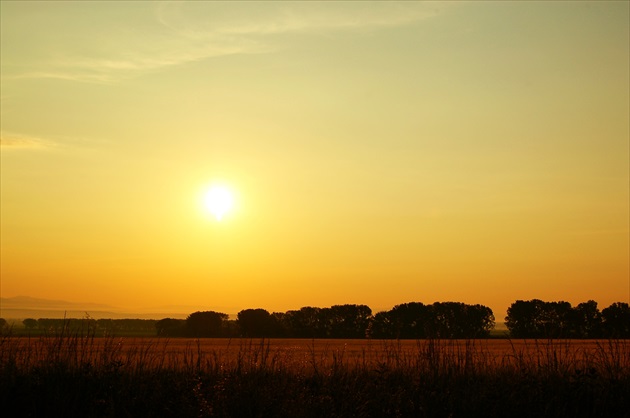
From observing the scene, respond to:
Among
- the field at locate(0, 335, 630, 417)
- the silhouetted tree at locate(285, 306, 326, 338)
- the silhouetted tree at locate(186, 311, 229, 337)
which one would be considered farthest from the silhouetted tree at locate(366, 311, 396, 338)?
the field at locate(0, 335, 630, 417)

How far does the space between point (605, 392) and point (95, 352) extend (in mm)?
14281

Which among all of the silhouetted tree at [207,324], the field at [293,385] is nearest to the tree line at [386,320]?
the silhouetted tree at [207,324]

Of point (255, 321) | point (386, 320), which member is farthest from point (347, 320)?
point (255, 321)

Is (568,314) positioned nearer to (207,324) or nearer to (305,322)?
(305,322)

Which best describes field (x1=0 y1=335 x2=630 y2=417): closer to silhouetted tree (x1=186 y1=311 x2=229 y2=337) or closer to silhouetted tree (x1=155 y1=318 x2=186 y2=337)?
silhouetted tree (x1=186 y1=311 x2=229 y2=337)

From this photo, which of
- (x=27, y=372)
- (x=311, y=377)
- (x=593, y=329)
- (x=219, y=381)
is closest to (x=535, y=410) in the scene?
(x=311, y=377)

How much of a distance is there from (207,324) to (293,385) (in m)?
47.9

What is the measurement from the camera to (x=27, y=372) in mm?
19609

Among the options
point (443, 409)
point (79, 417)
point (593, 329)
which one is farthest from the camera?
point (593, 329)

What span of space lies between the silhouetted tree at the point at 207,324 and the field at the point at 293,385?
141 ft

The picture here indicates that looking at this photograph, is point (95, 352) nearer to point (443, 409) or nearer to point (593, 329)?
point (443, 409)

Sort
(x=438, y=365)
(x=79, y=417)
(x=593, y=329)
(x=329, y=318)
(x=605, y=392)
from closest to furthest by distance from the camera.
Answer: (x=79, y=417) < (x=605, y=392) < (x=438, y=365) < (x=593, y=329) < (x=329, y=318)

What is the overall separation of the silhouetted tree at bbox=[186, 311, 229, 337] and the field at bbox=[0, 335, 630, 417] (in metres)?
43.1

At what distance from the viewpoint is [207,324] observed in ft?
220
